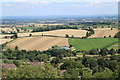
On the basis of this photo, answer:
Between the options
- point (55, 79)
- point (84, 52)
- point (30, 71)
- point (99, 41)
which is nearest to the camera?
point (55, 79)

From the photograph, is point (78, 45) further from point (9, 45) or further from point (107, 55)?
point (9, 45)

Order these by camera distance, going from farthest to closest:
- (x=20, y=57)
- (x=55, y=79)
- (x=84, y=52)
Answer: (x=84, y=52) → (x=20, y=57) → (x=55, y=79)

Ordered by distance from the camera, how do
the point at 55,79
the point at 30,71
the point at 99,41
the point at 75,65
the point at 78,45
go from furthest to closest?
1. the point at 99,41
2. the point at 78,45
3. the point at 75,65
4. the point at 30,71
5. the point at 55,79

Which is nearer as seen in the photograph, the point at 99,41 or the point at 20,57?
the point at 20,57

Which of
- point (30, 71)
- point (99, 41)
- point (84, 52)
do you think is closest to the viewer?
point (30, 71)

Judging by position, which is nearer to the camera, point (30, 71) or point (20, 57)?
point (30, 71)

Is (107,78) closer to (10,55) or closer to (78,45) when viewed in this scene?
(10,55)

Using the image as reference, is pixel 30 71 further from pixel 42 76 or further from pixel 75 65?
pixel 75 65

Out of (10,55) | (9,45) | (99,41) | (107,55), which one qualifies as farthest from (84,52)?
(9,45)

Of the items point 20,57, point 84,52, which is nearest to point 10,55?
point 20,57
